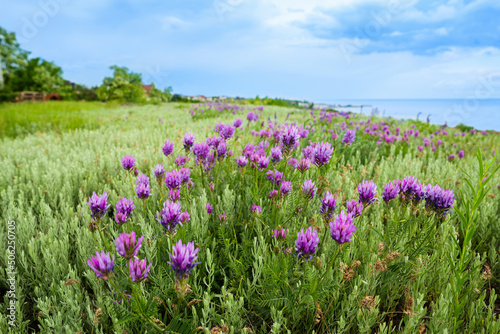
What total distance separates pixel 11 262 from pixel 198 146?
5.00 ft

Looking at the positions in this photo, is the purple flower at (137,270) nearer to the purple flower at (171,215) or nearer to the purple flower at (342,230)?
the purple flower at (171,215)

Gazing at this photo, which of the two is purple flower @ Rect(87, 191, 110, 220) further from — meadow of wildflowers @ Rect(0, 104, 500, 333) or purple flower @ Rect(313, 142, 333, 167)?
purple flower @ Rect(313, 142, 333, 167)

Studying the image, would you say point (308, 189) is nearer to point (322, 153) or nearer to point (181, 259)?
point (322, 153)

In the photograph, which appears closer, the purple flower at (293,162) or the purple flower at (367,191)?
the purple flower at (367,191)

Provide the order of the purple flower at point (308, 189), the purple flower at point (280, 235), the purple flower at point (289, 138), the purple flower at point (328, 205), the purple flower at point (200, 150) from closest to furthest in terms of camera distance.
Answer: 1. the purple flower at point (328, 205)
2. the purple flower at point (280, 235)
3. the purple flower at point (308, 189)
4. the purple flower at point (289, 138)
5. the purple flower at point (200, 150)

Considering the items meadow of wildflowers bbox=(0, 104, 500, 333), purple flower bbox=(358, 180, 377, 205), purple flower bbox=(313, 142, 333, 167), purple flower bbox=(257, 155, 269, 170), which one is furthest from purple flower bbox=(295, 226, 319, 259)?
purple flower bbox=(257, 155, 269, 170)

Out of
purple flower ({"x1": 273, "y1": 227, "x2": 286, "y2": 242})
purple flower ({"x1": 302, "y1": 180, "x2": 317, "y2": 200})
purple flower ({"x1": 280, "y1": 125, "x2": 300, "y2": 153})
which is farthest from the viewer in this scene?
purple flower ({"x1": 280, "y1": 125, "x2": 300, "y2": 153})

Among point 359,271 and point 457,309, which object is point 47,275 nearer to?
point 359,271

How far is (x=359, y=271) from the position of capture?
5.97 ft

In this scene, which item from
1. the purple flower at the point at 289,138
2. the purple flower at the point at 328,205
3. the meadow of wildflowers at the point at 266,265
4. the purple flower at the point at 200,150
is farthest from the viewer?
the purple flower at the point at 200,150

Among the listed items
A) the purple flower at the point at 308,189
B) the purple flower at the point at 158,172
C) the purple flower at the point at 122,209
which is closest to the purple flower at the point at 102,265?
the purple flower at the point at 122,209

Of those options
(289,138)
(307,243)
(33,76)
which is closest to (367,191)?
(307,243)

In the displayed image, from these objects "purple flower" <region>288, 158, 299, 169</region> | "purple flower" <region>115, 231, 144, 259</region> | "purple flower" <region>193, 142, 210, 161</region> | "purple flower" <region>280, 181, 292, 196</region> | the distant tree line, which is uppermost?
the distant tree line

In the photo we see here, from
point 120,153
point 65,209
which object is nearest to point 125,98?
point 120,153
